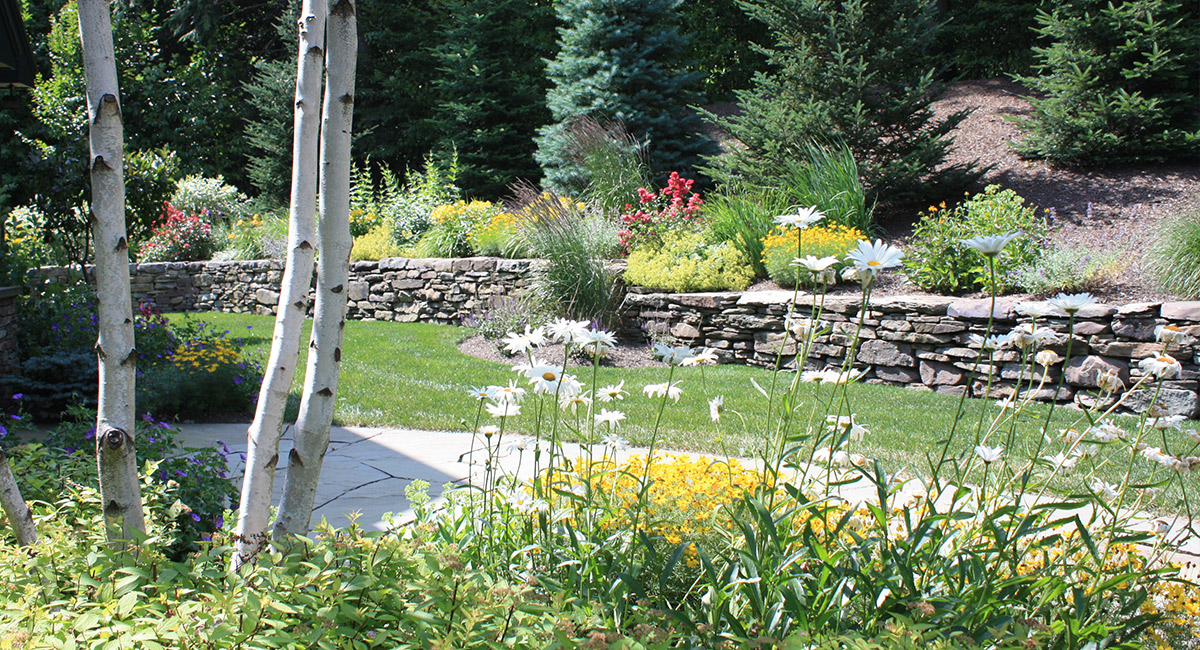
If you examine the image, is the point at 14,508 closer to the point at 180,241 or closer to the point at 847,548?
the point at 847,548

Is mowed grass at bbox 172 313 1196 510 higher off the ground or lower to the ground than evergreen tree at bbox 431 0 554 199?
lower

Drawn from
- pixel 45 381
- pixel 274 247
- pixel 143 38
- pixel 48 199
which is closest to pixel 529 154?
pixel 274 247

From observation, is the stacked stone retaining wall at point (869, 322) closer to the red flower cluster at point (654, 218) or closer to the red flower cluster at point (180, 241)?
the red flower cluster at point (654, 218)

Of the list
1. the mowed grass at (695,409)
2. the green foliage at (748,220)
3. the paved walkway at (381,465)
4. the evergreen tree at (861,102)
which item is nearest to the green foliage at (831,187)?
the green foliage at (748,220)

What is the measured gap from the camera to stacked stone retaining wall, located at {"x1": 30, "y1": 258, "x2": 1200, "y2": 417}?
4.68 meters

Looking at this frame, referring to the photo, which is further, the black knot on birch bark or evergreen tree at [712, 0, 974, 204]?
evergreen tree at [712, 0, 974, 204]

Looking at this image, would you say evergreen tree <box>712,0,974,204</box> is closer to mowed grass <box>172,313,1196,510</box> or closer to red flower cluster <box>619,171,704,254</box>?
red flower cluster <box>619,171,704,254</box>

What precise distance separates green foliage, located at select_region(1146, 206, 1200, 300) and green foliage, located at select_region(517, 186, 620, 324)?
4.28 metres

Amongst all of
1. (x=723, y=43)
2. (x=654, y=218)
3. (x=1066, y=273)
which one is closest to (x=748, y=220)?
(x=654, y=218)

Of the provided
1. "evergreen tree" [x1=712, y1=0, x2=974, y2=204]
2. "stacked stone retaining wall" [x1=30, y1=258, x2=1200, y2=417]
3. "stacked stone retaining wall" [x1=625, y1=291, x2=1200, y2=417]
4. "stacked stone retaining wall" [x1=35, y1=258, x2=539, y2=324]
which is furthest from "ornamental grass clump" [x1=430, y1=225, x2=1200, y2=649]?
"evergreen tree" [x1=712, y1=0, x2=974, y2=204]

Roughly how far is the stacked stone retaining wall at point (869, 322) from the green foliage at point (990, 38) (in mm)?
9296

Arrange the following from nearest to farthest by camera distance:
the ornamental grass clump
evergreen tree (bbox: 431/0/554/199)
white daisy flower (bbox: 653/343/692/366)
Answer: the ornamental grass clump, white daisy flower (bbox: 653/343/692/366), evergreen tree (bbox: 431/0/554/199)

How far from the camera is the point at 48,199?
5.21 metres

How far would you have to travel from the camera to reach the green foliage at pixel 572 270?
23.3 feet
